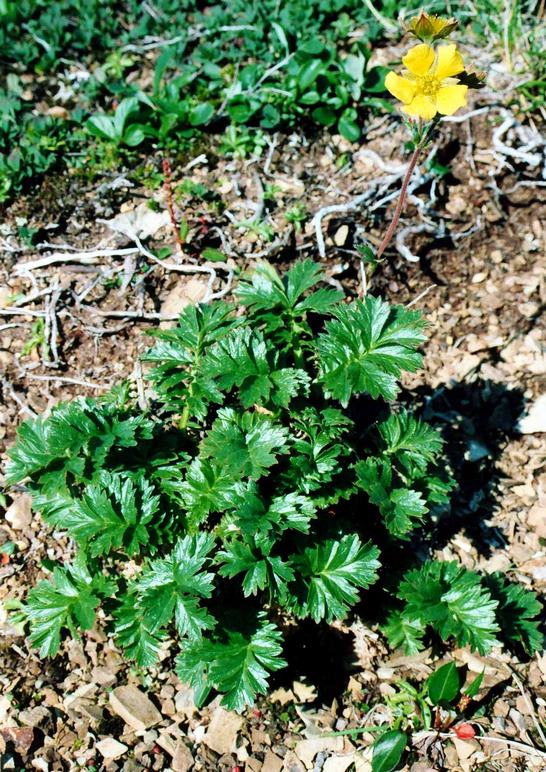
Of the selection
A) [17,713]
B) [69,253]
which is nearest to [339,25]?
[69,253]

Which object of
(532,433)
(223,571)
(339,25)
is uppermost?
(339,25)

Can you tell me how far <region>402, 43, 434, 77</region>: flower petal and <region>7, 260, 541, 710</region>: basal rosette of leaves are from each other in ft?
2.48

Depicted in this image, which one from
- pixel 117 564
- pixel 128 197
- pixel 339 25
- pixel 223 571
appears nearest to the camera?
pixel 223 571

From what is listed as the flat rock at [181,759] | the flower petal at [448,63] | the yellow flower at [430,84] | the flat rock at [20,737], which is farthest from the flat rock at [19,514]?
the flower petal at [448,63]

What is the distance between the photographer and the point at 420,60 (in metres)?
2.48

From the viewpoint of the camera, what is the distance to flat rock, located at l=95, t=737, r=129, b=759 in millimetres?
2801

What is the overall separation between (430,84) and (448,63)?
8cm

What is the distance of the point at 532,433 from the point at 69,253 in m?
2.33

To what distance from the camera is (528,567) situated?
337cm

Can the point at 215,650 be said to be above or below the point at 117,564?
above

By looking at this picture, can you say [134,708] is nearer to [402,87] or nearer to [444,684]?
[444,684]

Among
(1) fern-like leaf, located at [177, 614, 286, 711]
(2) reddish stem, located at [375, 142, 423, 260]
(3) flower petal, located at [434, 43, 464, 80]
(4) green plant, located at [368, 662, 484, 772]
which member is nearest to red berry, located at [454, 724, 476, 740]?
(4) green plant, located at [368, 662, 484, 772]

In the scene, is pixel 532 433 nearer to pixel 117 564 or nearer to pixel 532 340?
pixel 532 340

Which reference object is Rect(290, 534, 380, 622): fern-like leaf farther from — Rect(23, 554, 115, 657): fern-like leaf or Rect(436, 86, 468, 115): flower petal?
Rect(436, 86, 468, 115): flower petal
